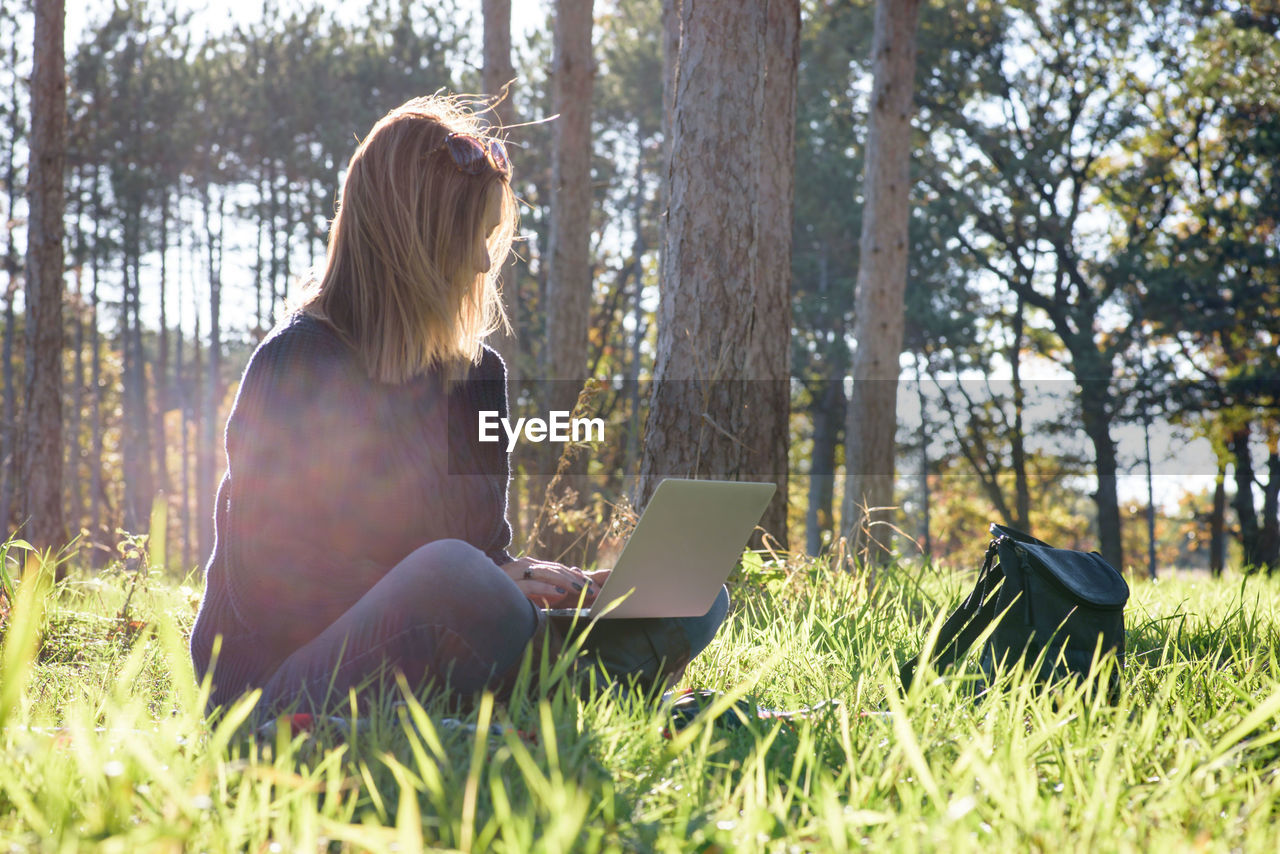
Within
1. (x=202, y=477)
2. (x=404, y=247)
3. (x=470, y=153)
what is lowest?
(x=202, y=477)

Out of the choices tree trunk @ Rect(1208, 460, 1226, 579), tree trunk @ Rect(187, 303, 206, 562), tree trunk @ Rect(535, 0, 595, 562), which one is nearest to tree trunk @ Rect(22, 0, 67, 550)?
tree trunk @ Rect(535, 0, 595, 562)

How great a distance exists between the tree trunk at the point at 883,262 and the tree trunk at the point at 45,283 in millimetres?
6090

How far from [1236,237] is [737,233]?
1252 centimetres

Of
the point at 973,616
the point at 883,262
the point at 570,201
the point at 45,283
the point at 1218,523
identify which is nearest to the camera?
the point at 973,616

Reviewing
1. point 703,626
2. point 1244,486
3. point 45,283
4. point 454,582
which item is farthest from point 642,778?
point 1244,486

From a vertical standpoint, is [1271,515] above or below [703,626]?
below

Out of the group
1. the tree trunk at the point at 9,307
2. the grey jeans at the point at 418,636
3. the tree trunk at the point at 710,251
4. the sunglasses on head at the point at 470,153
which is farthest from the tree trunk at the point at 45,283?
the tree trunk at the point at 9,307

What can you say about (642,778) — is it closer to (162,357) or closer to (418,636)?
(418,636)

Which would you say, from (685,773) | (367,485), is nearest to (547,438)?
(367,485)

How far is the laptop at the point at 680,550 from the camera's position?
197cm

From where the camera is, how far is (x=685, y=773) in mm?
1560

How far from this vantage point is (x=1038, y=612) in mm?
2418

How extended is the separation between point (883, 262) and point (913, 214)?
10433 millimetres

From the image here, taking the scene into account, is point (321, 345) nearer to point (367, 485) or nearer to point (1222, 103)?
point (367, 485)
